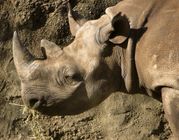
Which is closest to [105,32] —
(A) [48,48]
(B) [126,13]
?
(B) [126,13]

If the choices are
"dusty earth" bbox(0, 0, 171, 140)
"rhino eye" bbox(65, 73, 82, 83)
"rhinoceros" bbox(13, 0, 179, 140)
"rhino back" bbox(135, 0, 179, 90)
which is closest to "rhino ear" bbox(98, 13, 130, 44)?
"rhinoceros" bbox(13, 0, 179, 140)

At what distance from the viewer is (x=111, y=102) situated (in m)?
6.00

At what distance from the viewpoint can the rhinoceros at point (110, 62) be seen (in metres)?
3.70

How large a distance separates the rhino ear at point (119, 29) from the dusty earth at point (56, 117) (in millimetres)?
2126

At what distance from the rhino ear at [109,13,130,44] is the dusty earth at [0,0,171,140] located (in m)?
2.13

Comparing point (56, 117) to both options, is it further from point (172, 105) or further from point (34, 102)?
point (172, 105)

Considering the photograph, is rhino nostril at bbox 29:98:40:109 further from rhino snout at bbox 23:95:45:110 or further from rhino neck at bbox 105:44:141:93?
rhino neck at bbox 105:44:141:93

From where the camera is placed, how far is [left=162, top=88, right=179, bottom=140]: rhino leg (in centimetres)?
363

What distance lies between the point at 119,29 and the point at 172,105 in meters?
0.52

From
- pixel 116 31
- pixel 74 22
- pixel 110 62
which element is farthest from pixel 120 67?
pixel 74 22

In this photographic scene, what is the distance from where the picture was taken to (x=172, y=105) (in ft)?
12.0

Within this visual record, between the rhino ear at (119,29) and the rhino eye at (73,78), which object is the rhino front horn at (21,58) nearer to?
the rhino eye at (73,78)

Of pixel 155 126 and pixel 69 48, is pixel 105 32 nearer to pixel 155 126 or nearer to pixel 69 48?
pixel 69 48

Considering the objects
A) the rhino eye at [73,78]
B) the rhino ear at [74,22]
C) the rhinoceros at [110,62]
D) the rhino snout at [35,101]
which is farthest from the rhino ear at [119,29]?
the rhino snout at [35,101]
